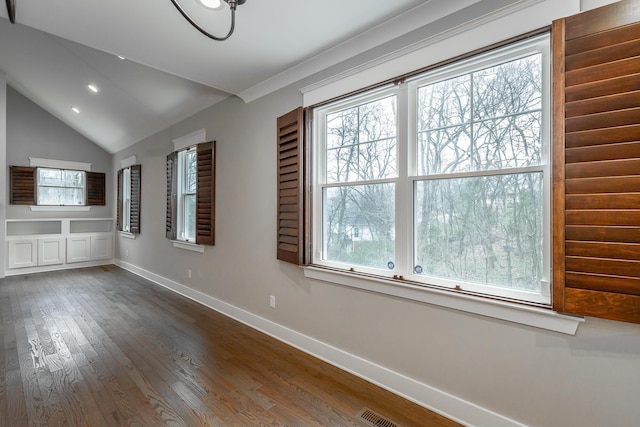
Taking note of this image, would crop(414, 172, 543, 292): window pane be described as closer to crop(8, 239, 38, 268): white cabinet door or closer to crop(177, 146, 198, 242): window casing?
crop(177, 146, 198, 242): window casing

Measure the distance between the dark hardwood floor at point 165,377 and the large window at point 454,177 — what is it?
2.92ft

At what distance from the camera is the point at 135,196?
5.75 m

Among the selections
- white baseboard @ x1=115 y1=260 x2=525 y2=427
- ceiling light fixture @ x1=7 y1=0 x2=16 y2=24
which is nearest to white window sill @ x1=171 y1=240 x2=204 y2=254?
white baseboard @ x1=115 y1=260 x2=525 y2=427

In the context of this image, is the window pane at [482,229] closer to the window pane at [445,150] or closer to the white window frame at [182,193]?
the window pane at [445,150]

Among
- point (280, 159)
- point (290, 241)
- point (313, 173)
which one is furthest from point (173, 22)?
point (290, 241)

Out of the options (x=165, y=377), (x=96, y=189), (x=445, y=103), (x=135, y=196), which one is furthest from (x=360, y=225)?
(x=96, y=189)

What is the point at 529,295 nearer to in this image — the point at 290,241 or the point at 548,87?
the point at 548,87

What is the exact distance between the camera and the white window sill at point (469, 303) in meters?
1.46

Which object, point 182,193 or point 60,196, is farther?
point 60,196

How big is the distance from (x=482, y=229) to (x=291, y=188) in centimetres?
158

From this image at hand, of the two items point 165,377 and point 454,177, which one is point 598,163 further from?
point 165,377

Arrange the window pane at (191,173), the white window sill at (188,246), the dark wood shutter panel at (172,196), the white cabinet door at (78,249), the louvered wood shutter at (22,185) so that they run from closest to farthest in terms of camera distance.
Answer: the white window sill at (188,246), the window pane at (191,173), the dark wood shutter panel at (172,196), the louvered wood shutter at (22,185), the white cabinet door at (78,249)

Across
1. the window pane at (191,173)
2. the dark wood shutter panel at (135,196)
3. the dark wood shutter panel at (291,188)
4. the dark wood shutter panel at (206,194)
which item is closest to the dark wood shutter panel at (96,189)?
the dark wood shutter panel at (135,196)

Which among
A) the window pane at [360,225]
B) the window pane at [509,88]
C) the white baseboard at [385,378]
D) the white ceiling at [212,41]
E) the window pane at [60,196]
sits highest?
the white ceiling at [212,41]
